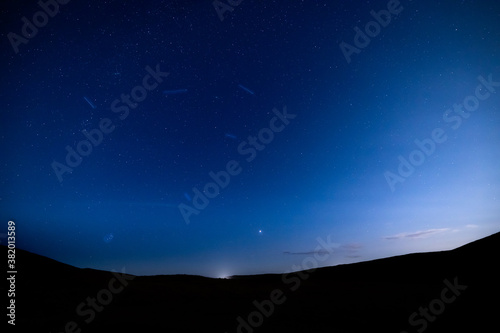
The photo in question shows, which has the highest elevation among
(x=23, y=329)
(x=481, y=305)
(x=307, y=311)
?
(x=23, y=329)

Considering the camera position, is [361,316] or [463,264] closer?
[361,316]

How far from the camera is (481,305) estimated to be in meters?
7.31

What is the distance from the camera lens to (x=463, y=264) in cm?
1573

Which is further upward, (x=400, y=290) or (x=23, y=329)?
(x=23, y=329)

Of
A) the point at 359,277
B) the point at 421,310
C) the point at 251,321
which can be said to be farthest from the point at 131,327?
the point at 359,277

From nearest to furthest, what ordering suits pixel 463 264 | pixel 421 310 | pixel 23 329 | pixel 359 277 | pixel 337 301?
pixel 23 329 < pixel 421 310 < pixel 337 301 < pixel 463 264 < pixel 359 277

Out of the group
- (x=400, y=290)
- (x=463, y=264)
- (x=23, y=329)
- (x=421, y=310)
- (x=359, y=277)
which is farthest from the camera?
(x=359, y=277)

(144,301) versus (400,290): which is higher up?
(144,301)

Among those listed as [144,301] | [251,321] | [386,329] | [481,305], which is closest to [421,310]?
[481,305]

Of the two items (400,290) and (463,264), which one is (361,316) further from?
(463,264)

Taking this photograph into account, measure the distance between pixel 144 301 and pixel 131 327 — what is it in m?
3.75

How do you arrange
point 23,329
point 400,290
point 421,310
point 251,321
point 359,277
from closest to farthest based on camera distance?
point 23,329 < point 251,321 < point 421,310 < point 400,290 < point 359,277

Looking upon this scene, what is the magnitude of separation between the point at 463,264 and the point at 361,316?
12492mm

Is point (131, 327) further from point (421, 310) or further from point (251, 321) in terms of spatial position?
point (421, 310)
